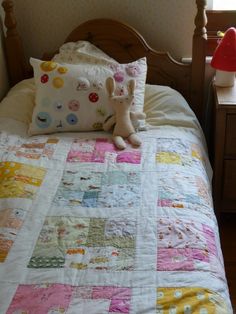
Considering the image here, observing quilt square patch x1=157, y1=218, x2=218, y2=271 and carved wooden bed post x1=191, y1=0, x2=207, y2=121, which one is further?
carved wooden bed post x1=191, y1=0, x2=207, y2=121

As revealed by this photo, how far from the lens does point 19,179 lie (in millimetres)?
1597

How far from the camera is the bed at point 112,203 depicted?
3.67ft

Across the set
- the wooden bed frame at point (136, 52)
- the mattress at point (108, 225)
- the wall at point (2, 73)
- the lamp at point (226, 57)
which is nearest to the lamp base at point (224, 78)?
the lamp at point (226, 57)

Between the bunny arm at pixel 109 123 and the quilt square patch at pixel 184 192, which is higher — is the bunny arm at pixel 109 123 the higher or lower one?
the higher one

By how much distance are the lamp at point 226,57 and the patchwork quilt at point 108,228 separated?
0.38 meters

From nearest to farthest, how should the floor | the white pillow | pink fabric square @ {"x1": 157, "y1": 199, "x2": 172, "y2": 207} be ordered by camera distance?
pink fabric square @ {"x1": 157, "y1": 199, "x2": 172, "y2": 207} → the floor → the white pillow

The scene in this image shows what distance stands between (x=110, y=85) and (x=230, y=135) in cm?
60

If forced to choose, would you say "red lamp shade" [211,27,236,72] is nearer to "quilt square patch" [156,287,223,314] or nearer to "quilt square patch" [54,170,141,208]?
"quilt square patch" [54,170,141,208]

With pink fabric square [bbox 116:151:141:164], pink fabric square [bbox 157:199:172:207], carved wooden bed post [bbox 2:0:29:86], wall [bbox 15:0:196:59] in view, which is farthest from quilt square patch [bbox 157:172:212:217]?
carved wooden bed post [bbox 2:0:29:86]

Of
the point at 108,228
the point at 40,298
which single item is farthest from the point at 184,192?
the point at 40,298

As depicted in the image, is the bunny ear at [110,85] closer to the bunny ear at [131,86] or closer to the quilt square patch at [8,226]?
the bunny ear at [131,86]

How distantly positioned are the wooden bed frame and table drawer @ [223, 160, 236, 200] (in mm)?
395

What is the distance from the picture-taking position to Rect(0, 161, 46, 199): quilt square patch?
1526mm

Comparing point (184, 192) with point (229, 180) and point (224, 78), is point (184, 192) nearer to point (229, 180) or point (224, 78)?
point (229, 180)
